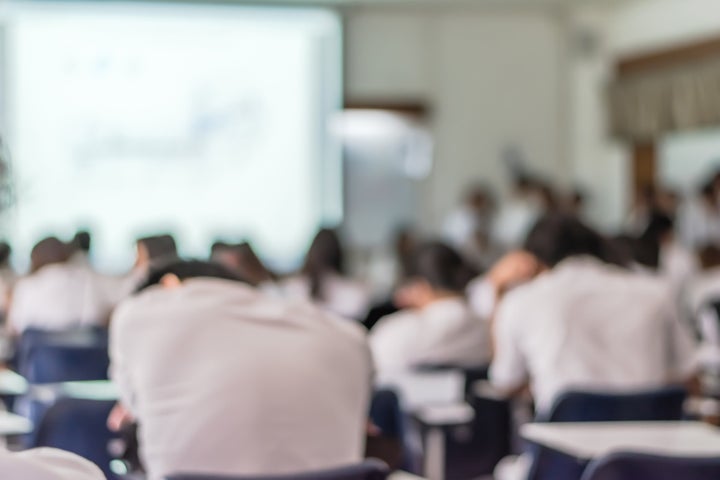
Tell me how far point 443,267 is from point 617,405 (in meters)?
1.80

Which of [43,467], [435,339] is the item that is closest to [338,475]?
[43,467]

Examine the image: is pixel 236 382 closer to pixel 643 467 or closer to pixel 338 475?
pixel 338 475

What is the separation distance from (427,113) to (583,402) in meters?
9.35

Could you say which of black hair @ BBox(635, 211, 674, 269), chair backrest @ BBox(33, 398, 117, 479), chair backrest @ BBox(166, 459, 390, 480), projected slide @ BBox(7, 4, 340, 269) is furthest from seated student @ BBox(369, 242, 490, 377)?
projected slide @ BBox(7, 4, 340, 269)

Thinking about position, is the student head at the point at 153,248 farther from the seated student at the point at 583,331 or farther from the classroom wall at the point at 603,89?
the classroom wall at the point at 603,89

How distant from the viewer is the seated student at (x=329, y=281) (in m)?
7.62

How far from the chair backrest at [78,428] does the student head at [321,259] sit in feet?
12.2

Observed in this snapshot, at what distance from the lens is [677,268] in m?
9.08

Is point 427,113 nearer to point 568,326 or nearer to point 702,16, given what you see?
point 702,16

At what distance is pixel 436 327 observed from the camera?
5.43m

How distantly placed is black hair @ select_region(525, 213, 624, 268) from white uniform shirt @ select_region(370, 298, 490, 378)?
675mm

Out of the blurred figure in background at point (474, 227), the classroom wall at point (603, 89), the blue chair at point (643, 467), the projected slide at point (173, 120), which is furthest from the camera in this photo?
the classroom wall at point (603, 89)

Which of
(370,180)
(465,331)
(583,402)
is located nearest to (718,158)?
(370,180)

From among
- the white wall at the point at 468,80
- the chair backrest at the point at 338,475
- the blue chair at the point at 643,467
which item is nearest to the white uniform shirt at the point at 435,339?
the blue chair at the point at 643,467
